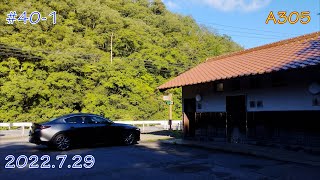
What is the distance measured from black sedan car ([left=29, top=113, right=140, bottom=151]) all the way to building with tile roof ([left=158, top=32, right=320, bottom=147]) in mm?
3342

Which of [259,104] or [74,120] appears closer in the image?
[259,104]

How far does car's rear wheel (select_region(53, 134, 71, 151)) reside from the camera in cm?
1252

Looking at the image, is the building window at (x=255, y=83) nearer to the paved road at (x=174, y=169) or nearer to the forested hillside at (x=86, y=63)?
the paved road at (x=174, y=169)

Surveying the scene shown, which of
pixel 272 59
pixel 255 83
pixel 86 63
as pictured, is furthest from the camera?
pixel 86 63

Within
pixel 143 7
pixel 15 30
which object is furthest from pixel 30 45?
pixel 143 7

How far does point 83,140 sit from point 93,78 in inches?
989

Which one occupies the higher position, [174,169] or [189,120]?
[189,120]

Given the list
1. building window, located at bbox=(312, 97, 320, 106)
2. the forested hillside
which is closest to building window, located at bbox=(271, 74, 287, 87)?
building window, located at bbox=(312, 97, 320, 106)

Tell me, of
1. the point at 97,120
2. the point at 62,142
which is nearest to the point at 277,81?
the point at 97,120

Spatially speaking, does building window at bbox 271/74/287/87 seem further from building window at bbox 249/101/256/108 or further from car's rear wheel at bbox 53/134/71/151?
car's rear wheel at bbox 53/134/71/151

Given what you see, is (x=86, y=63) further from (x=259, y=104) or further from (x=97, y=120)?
(x=259, y=104)

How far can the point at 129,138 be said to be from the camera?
1463 centimetres

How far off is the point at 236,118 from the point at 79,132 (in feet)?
22.4

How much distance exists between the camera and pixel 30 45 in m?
34.8
